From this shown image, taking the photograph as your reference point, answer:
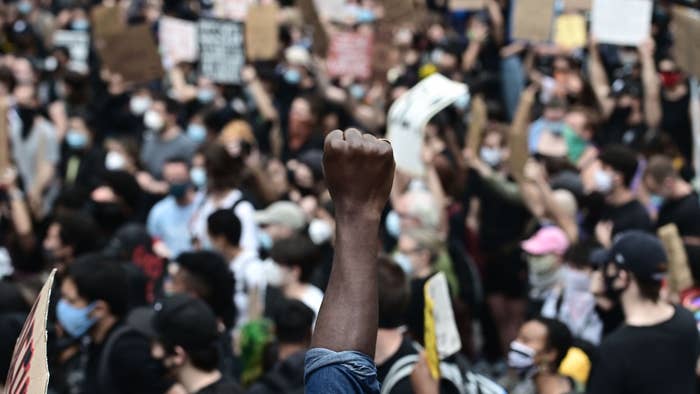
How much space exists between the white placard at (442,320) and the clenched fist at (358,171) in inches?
59.9

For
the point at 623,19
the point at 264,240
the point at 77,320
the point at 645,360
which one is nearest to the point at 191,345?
the point at 77,320

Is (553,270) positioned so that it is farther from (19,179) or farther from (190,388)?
(19,179)

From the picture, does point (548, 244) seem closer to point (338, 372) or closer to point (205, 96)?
point (338, 372)

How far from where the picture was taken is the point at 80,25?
14977 mm

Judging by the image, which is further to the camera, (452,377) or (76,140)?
(76,140)

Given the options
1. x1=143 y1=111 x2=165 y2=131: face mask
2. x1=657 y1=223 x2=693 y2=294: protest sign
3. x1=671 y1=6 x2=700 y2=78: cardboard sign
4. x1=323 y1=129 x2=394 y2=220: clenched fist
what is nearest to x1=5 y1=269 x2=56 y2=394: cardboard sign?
x1=323 y1=129 x2=394 y2=220: clenched fist

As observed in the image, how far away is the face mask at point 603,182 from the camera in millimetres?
6718

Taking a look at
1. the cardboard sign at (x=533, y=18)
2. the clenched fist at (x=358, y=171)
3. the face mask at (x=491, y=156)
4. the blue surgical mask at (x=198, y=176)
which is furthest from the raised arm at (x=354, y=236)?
the face mask at (x=491, y=156)

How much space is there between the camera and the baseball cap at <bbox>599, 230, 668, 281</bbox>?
14.5 ft

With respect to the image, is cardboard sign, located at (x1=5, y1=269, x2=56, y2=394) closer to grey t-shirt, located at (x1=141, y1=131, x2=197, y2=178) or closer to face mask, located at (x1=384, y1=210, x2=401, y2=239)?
face mask, located at (x1=384, y1=210, x2=401, y2=239)

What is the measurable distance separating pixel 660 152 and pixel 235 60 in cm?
402

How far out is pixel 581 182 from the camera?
7316 millimetres

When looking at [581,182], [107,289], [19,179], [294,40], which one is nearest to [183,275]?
[107,289]

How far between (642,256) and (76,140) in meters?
6.35
